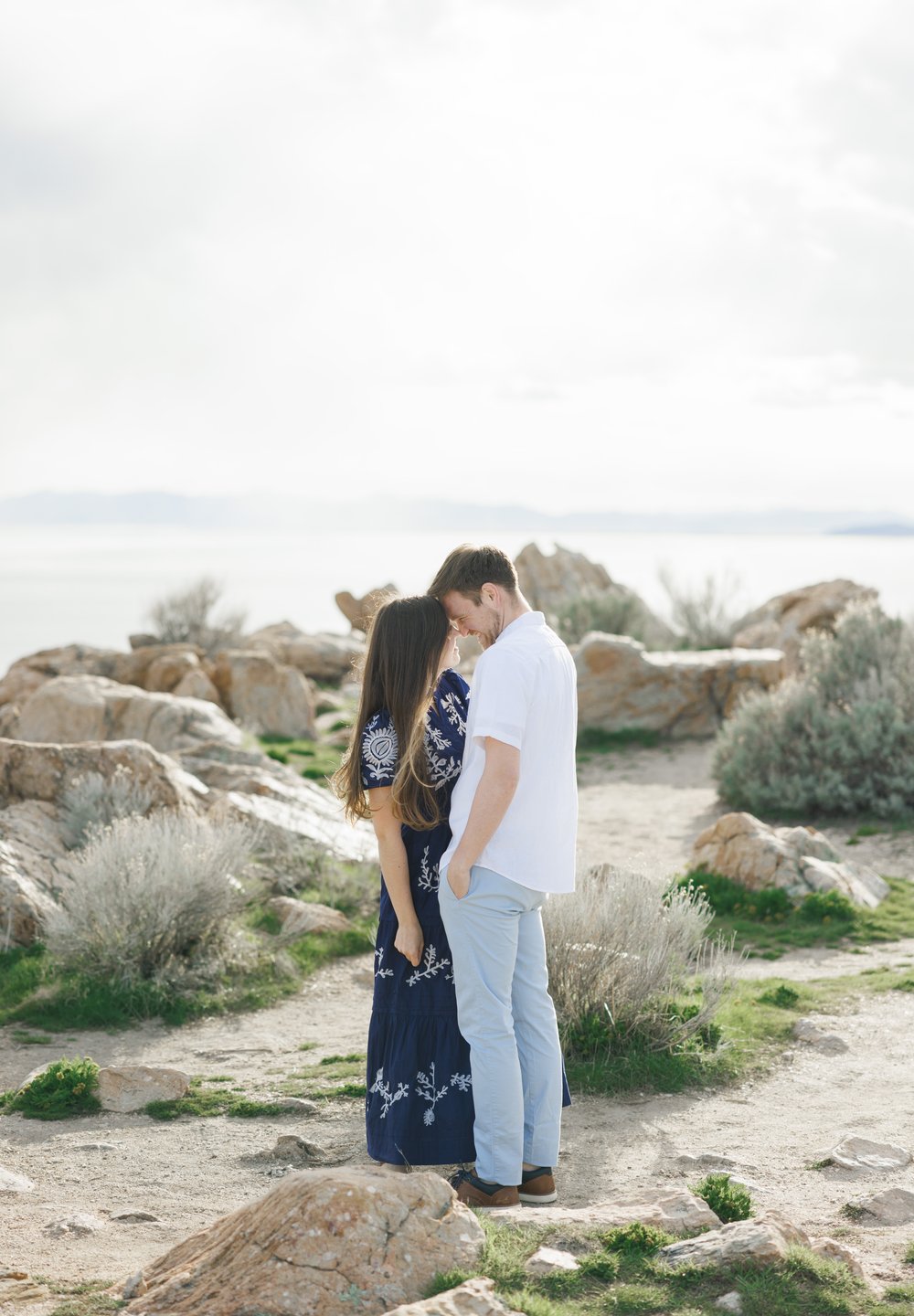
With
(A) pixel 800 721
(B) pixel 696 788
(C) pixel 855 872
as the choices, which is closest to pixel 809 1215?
(C) pixel 855 872

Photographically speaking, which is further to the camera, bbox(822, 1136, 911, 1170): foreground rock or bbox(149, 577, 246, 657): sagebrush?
bbox(149, 577, 246, 657): sagebrush

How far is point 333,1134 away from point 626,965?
1552mm

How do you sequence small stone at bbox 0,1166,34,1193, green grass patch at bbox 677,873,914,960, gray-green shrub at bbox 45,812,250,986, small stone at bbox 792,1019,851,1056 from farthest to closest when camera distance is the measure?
green grass patch at bbox 677,873,914,960, gray-green shrub at bbox 45,812,250,986, small stone at bbox 792,1019,851,1056, small stone at bbox 0,1166,34,1193

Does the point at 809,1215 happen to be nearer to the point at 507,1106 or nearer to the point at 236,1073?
the point at 507,1106

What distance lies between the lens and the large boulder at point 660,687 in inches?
640

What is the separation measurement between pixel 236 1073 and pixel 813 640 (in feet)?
29.3

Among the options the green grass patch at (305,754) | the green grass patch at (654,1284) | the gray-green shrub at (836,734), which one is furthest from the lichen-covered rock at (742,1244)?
the green grass patch at (305,754)

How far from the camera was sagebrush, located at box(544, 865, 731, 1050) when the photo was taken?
5.95 m

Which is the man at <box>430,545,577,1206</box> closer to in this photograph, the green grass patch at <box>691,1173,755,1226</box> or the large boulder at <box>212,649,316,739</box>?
the green grass patch at <box>691,1173,755,1226</box>

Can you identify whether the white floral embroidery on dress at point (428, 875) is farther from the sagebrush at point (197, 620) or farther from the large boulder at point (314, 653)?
the sagebrush at point (197, 620)

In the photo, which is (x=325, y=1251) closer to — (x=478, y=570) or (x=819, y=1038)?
(x=478, y=570)

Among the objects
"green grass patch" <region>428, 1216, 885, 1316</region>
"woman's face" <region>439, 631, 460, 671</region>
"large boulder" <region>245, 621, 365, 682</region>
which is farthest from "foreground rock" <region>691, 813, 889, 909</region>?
"large boulder" <region>245, 621, 365, 682</region>

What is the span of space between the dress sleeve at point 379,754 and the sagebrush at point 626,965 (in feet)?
7.30

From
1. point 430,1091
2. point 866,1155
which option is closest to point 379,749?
point 430,1091
